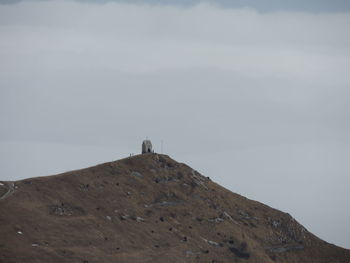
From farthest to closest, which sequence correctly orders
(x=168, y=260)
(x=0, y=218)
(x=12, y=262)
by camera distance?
(x=168, y=260) → (x=0, y=218) → (x=12, y=262)

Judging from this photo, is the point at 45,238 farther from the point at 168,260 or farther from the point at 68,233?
the point at 168,260

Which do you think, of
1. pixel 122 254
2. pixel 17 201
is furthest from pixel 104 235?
pixel 17 201

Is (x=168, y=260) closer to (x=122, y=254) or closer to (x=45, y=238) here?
(x=122, y=254)

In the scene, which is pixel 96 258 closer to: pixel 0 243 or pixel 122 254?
pixel 122 254

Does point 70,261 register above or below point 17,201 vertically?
below

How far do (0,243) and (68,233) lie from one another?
2020 centimetres

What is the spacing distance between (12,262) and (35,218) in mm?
22912

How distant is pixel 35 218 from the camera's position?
193750 mm

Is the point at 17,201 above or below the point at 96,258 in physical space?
above

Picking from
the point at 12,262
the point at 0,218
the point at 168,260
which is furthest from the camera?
the point at 168,260

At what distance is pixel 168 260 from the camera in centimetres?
19925

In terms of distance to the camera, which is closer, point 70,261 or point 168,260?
point 70,261

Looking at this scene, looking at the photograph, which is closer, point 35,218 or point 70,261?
point 70,261

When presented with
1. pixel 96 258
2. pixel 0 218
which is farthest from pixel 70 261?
pixel 0 218
